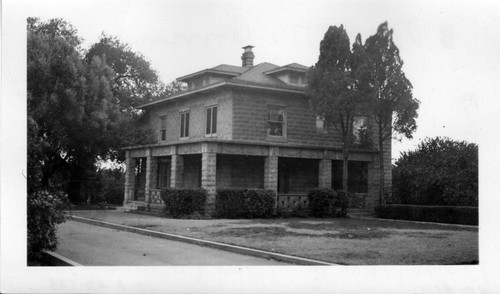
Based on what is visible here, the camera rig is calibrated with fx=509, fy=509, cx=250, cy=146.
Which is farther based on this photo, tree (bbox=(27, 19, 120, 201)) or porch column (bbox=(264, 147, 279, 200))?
tree (bbox=(27, 19, 120, 201))

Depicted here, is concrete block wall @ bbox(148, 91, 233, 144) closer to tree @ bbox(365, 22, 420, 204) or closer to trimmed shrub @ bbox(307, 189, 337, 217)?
trimmed shrub @ bbox(307, 189, 337, 217)

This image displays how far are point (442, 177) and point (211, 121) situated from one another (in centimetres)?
1166

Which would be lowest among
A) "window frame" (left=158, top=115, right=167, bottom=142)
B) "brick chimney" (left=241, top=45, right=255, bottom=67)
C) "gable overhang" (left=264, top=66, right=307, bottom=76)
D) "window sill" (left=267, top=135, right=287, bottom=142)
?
"window sill" (left=267, top=135, right=287, bottom=142)

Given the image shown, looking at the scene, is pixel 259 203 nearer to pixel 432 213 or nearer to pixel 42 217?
pixel 432 213

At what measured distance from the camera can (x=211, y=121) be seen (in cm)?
2669

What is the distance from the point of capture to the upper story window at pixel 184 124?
2916cm

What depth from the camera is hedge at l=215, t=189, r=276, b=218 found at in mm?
22594

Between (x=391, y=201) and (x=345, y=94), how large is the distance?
6.72 metres

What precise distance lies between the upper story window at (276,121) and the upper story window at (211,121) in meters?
2.76

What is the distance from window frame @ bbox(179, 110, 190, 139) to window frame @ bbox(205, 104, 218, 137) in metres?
2.23

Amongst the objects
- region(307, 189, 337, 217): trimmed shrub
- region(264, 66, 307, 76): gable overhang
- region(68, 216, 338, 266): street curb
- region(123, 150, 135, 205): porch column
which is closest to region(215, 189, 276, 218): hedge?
region(307, 189, 337, 217): trimmed shrub

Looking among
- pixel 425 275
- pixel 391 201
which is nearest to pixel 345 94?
pixel 391 201

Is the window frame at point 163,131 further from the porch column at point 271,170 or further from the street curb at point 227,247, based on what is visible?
the street curb at point 227,247

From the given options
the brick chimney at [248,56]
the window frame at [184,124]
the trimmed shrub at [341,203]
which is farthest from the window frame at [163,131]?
the trimmed shrub at [341,203]
